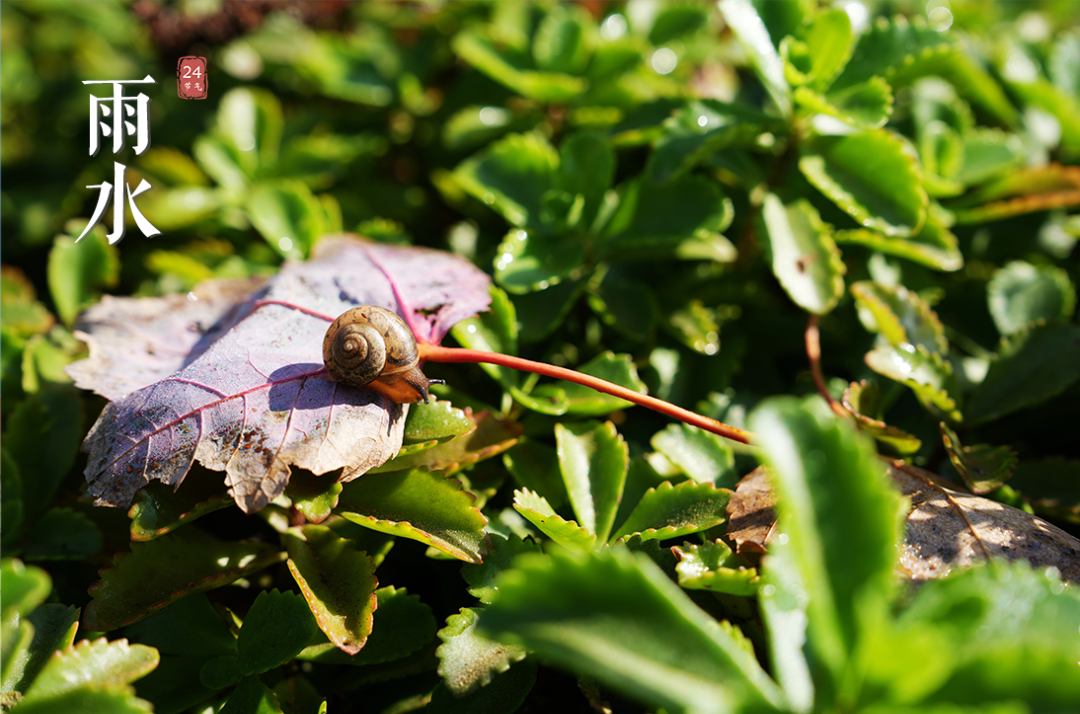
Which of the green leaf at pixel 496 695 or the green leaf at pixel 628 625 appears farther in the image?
the green leaf at pixel 496 695

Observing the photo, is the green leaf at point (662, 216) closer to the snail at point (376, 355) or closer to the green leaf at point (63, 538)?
the snail at point (376, 355)

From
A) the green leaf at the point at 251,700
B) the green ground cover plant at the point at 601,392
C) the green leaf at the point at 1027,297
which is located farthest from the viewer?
the green leaf at the point at 1027,297

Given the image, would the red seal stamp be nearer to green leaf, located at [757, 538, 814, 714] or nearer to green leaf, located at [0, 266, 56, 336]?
green leaf, located at [0, 266, 56, 336]

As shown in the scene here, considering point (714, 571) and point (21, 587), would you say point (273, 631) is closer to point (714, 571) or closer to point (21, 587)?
point (21, 587)

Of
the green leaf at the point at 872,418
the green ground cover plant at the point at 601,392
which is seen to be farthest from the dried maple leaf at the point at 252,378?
the green leaf at the point at 872,418

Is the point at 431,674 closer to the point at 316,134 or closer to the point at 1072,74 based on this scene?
the point at 316,134

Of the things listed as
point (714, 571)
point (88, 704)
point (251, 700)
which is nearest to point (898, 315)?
point (714, 571)

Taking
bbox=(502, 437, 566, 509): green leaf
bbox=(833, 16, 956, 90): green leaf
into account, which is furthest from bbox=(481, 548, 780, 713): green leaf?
bbox=(833, 16, 956, 90): green leaf
